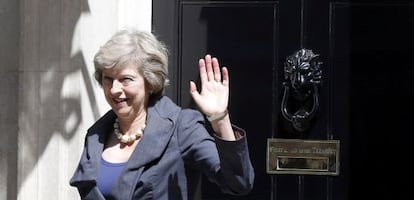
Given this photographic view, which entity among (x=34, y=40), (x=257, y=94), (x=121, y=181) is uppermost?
(x=34, y=40)

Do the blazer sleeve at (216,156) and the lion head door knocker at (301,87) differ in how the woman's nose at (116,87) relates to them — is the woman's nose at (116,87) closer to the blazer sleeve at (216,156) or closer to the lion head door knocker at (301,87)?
Answer: the blazer sleeve at (216,156)

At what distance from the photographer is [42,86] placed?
14.5 ft

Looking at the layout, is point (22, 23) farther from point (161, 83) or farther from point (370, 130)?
point (370, 130)

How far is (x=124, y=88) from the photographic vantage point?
2.92 meters

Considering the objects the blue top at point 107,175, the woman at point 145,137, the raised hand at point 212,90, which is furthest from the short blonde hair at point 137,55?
the blue top at point 107,175

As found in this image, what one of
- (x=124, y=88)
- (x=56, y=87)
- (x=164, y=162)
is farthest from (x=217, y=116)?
(x=56, y=87)

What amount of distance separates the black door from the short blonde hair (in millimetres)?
1775

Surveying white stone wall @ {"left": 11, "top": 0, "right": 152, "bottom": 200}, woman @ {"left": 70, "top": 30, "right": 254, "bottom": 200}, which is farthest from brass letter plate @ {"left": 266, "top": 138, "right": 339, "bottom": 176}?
woman @ {"left": 70, "top": 30, "right": 254, "bottom": 200}

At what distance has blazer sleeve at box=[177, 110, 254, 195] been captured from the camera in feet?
8.83

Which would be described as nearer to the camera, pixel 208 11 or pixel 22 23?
pixel 22 23

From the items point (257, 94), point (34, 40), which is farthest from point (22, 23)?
point (257, 94)

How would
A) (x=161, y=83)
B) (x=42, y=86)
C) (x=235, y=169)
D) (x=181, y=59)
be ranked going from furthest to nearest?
(x=181, y=59)
(x=42, y=86)
(x=161, y=83)
(x=235, y=169)

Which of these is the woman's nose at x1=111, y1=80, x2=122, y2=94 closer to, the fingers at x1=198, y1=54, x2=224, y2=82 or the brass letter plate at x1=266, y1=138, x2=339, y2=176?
the fingers at x1=198, y1=54, x2=224, y2=82

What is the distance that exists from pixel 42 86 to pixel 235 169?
202 centimetres
